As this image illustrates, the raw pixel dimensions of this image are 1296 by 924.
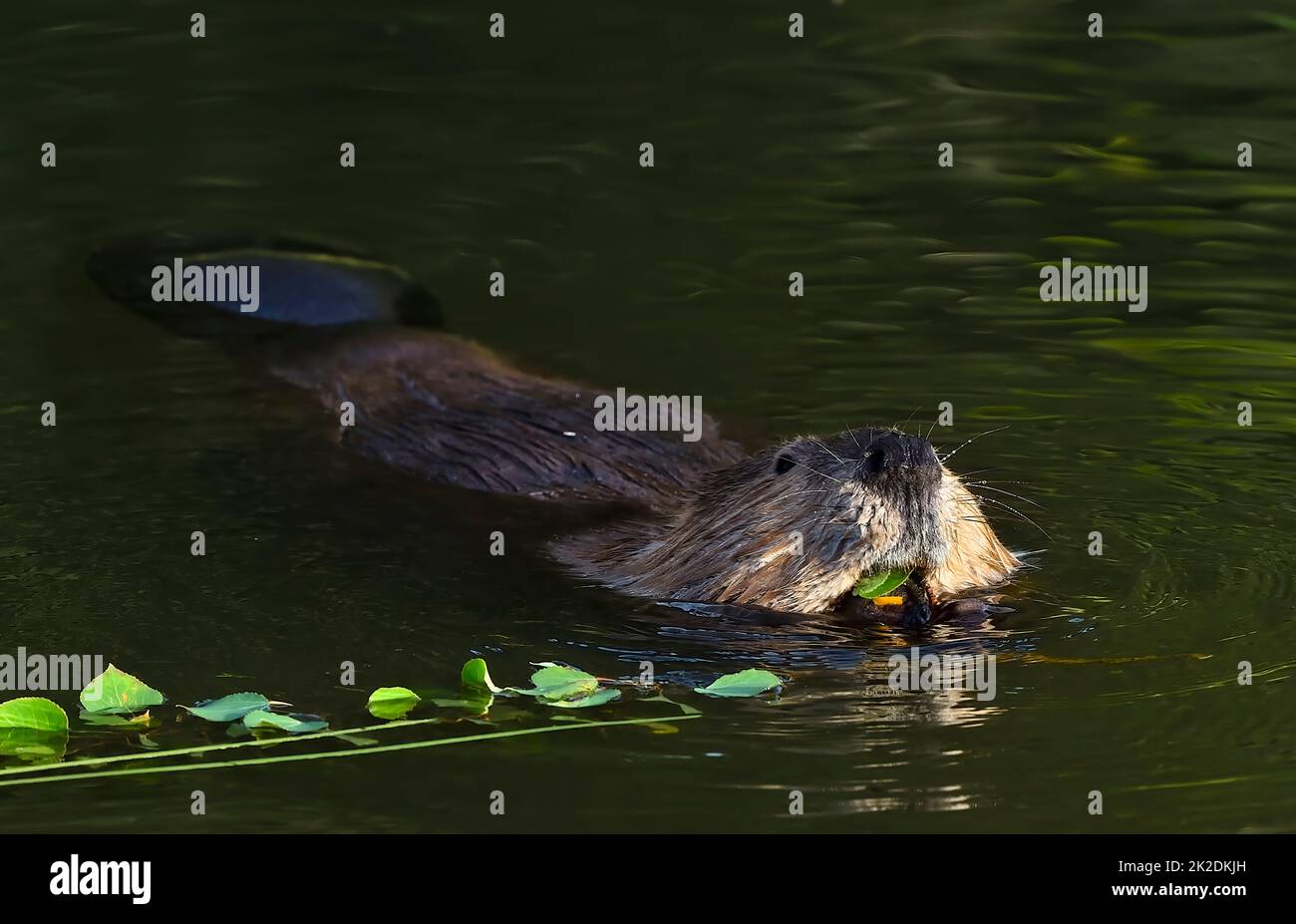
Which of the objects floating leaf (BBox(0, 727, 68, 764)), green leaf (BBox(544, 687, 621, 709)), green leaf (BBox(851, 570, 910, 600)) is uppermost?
green leaf (BBox(851, 570, 910, 600))

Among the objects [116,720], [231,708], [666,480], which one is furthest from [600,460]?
[116,720]

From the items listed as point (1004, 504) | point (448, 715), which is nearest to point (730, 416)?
point (1004, 504)

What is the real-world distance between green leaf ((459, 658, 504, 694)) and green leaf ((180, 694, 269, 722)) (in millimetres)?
475

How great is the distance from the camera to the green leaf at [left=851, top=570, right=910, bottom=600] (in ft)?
Answer: 16.7

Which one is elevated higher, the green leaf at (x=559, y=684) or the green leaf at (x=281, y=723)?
the green leaf at (x=559, y=684)

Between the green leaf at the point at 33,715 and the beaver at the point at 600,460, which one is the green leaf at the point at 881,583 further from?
the green leaf at the point at 33,715

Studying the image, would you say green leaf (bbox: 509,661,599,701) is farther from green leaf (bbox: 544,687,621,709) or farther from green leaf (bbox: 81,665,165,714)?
green leaf (bbox: 81,665,165,714)

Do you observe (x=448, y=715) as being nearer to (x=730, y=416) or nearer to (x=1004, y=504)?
(x=1004, y=504)

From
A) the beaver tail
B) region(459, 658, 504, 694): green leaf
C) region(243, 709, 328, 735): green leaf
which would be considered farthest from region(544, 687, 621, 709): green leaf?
the beaver tail

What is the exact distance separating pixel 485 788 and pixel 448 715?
0.41m

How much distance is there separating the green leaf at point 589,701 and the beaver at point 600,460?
0.78m

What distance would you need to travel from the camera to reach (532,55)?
10.9 metres

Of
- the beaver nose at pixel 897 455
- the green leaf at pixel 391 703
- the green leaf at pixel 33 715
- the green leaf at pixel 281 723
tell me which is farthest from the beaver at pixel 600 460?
the green leaf at pixel 33 715

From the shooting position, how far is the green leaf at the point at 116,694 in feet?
14.6
